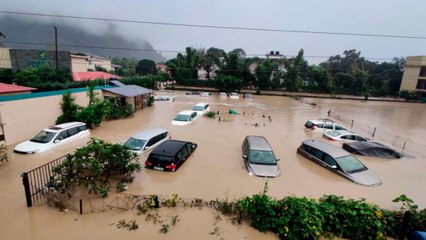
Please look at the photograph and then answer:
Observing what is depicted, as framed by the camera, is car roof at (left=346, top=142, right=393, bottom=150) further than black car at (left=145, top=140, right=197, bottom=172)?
Yes

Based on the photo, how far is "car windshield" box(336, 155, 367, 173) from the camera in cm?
1044

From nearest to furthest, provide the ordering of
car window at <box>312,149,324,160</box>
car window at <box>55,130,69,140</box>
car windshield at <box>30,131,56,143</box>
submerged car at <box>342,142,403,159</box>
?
car window at <box>312,149,324,160</box> < car windshield at <box>30,131,56,143</box> < car window at <box>55,130,69,140</box> < submerged car at <box>342,142,403,159</box>

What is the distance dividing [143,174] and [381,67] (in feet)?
275

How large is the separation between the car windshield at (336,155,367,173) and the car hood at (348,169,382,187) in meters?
0.22

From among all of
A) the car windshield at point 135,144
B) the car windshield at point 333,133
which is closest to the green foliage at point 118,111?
the car windshield at point 135,144

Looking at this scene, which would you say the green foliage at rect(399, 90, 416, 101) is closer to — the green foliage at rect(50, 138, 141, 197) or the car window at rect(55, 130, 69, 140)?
the green foliage at rect(50, 138, 141, 197)

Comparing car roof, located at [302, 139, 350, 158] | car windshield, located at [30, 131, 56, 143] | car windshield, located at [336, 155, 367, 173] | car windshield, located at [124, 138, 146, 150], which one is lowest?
car windshield, located at [30, 131, 56, 143]

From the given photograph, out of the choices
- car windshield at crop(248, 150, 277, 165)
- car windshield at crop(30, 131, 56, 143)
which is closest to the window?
car windshield at crop(248, 150, 277, 165)

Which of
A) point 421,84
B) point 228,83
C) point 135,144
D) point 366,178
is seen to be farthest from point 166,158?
point 421,84

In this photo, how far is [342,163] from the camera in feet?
34.9

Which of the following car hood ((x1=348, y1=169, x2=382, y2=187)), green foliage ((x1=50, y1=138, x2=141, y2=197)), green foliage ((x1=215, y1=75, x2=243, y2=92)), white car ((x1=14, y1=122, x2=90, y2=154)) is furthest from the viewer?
green foliage ((x1=215, y1=75, x2=243, y2=92))

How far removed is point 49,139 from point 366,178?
16.0m

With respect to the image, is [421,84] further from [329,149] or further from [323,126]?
[329,149]

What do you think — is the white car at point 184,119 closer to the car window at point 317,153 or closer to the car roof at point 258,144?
the car roof at point 258,144
